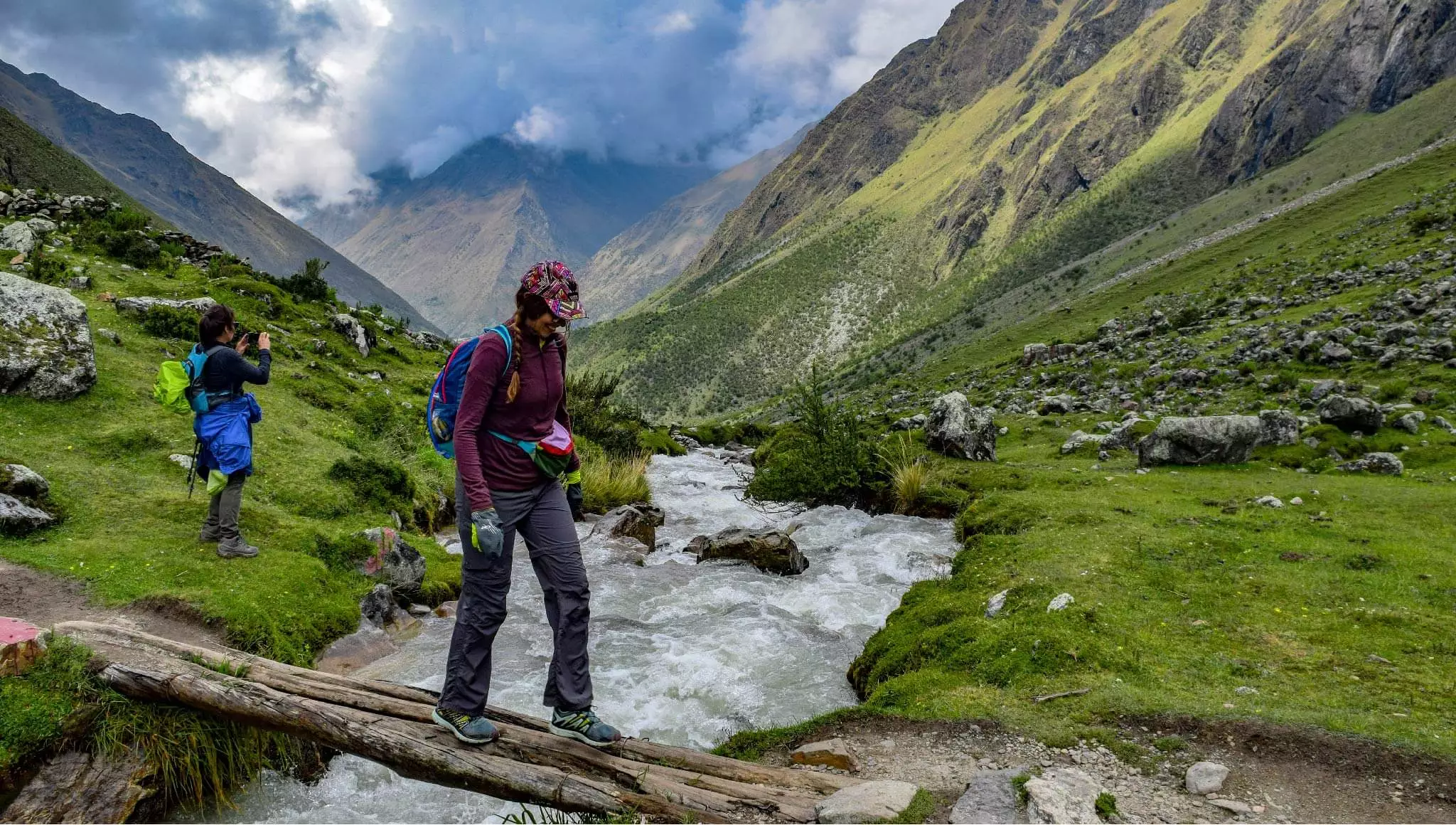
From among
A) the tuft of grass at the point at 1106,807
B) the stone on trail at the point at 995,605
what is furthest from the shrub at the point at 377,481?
the tuft of grass at the point at 1106,807

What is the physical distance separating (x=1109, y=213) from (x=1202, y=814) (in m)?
130

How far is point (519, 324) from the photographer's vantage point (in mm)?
5215

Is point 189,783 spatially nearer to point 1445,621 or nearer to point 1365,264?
point 1445,621

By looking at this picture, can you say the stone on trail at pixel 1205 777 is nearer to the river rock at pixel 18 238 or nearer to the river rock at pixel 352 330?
the river rock at pixel 352 330

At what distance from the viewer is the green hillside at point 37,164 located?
47.8 metres

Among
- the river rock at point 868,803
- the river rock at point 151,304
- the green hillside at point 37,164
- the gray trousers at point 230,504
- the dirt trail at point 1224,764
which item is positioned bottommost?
the dirt trail at point 1224,764

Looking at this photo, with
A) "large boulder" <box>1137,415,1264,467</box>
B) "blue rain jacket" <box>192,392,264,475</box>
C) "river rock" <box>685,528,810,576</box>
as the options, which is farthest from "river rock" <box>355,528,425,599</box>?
"large boulder" <box>1137,415,1264,467</box>

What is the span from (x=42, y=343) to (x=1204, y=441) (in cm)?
2202

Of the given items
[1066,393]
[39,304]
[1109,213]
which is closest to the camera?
[39,304]

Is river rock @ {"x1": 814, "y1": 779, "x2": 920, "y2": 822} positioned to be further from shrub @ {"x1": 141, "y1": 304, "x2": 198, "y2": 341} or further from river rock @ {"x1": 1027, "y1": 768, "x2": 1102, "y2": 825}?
shrub @ {"x1": 141, "y1": 304, "x2": 198, "y2": 341}

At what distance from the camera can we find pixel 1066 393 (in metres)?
26.6

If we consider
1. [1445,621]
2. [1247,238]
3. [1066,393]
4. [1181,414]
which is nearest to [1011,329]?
[1247,238]

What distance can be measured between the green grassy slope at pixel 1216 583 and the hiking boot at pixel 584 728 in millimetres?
1826

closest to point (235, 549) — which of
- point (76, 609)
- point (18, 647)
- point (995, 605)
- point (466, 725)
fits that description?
point (76, 609)
